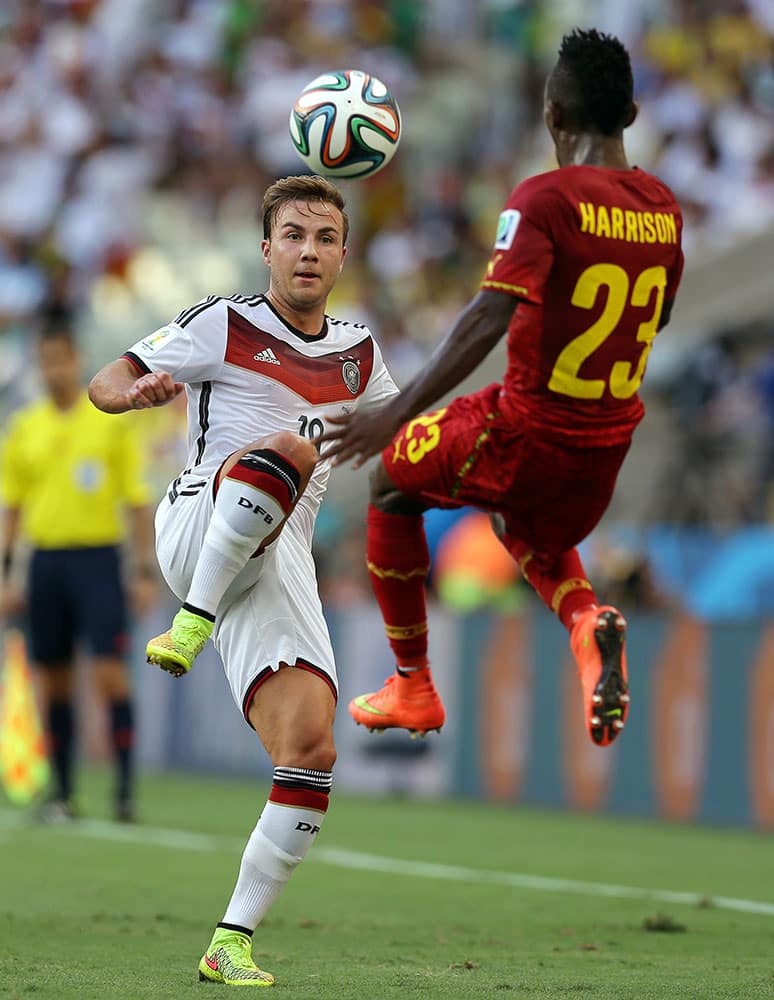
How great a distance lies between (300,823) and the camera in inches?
215

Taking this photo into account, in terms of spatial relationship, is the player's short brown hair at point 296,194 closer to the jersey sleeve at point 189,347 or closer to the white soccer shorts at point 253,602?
the jersey sleeve at point 189,347

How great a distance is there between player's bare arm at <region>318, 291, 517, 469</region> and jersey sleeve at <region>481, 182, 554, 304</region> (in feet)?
0.15

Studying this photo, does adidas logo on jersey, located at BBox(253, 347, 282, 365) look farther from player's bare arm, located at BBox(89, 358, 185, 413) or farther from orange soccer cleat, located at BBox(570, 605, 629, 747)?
orange soccer cleat, located at BBox(570, 605, 629, 747)

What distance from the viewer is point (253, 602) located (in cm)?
565

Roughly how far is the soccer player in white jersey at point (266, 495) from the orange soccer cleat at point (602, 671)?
80 cm

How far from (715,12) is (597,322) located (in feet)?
43.3

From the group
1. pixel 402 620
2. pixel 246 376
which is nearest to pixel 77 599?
pixel 402 620

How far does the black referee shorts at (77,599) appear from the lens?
35.7 feet

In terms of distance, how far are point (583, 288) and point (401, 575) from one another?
1.37 metres

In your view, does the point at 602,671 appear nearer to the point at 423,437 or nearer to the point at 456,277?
the point at 423,437

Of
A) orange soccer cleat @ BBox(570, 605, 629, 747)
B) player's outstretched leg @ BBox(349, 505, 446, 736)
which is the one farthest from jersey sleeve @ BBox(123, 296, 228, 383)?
orange soccer cleat @ BBox(570, 605, 629, 747)

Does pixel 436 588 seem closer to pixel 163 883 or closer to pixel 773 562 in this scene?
pixel 773 562

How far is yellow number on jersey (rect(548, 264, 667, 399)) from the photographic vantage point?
5.52 meters

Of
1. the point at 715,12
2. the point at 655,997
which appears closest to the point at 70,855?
the point at 655,997
